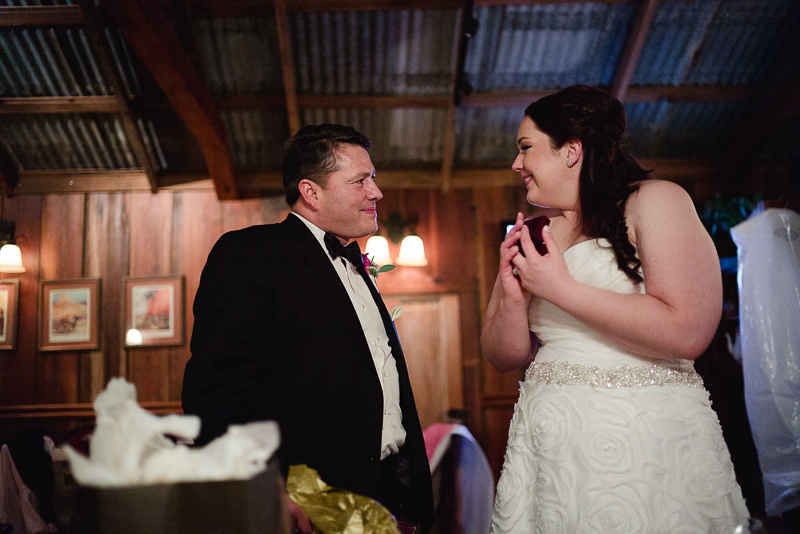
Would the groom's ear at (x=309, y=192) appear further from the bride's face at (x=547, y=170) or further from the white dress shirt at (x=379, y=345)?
the bride's face at (x=547, y=170)

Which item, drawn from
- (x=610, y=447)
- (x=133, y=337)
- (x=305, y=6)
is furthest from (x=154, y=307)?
(x=610, y=447)

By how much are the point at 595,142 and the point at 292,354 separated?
1110 mm

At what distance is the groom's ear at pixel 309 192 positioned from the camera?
212cm

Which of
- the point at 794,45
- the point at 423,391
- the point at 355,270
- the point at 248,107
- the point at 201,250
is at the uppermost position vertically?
the point at 794,45

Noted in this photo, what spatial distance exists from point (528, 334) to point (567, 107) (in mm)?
700

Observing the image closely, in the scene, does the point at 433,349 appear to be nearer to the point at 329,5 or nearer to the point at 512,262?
the point at 329,5

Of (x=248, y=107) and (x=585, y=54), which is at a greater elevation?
(x=585, y=54)

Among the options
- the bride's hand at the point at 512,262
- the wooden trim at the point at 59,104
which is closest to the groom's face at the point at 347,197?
the bride's hand at the point at 512,262

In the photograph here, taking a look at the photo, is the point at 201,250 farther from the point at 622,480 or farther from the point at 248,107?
the point at 622,480

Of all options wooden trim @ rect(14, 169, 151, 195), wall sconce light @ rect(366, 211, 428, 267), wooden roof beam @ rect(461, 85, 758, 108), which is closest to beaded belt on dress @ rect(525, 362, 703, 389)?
wall sconce light @ rect(366, 211, 428, 267)

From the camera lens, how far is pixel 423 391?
5625mm

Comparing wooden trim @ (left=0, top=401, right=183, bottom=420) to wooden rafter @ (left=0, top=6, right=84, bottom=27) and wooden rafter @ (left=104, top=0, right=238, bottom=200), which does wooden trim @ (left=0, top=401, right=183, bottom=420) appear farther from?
wooden rafter @ (left=0, top=6, right=84, bottom=27)

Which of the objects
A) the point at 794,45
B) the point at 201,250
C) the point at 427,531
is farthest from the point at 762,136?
the point at 201,250

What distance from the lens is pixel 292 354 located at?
1623 millimetres
